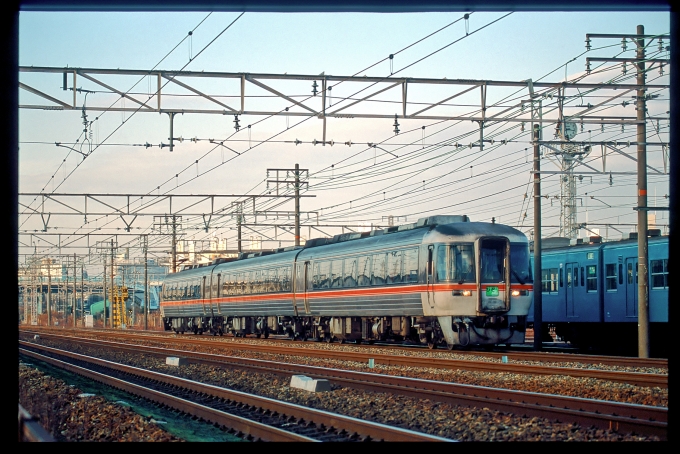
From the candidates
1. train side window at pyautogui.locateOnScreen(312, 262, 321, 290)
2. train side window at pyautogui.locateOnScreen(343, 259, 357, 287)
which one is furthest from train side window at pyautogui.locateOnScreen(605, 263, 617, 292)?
train side window at pyautogui.locateOnScreen(312, 262, 321, 290)

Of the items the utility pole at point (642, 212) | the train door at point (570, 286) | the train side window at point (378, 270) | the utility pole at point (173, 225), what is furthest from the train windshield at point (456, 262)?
the utility pole at point (173, 225)

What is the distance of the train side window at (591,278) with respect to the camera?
25.7m

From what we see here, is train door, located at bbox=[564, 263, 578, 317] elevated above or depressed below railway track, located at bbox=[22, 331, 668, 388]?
above

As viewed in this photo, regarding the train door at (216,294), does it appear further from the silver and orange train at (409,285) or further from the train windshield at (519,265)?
the train windshield at (519,265)

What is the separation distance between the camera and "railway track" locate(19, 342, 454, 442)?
9.55 m

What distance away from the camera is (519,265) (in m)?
23.1

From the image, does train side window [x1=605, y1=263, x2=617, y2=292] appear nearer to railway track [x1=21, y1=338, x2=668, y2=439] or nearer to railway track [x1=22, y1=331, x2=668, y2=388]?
railway track [x1=22, y1=331, x2=668, y2=388]

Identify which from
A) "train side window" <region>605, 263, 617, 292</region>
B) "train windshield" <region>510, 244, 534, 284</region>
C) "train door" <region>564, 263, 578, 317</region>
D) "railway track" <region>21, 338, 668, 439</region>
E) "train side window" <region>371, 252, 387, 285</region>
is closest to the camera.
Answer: "railway track" <region>21, 338, 668, 439</region>

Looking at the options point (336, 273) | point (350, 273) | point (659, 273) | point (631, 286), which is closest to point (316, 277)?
point (336, 273)

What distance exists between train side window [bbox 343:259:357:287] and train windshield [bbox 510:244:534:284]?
5.60 metres

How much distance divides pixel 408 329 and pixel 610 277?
611 cm

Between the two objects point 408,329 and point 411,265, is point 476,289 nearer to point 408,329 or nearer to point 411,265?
point 411,265

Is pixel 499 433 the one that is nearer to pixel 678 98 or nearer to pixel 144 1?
pixel 678 98

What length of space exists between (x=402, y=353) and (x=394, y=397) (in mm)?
9490
